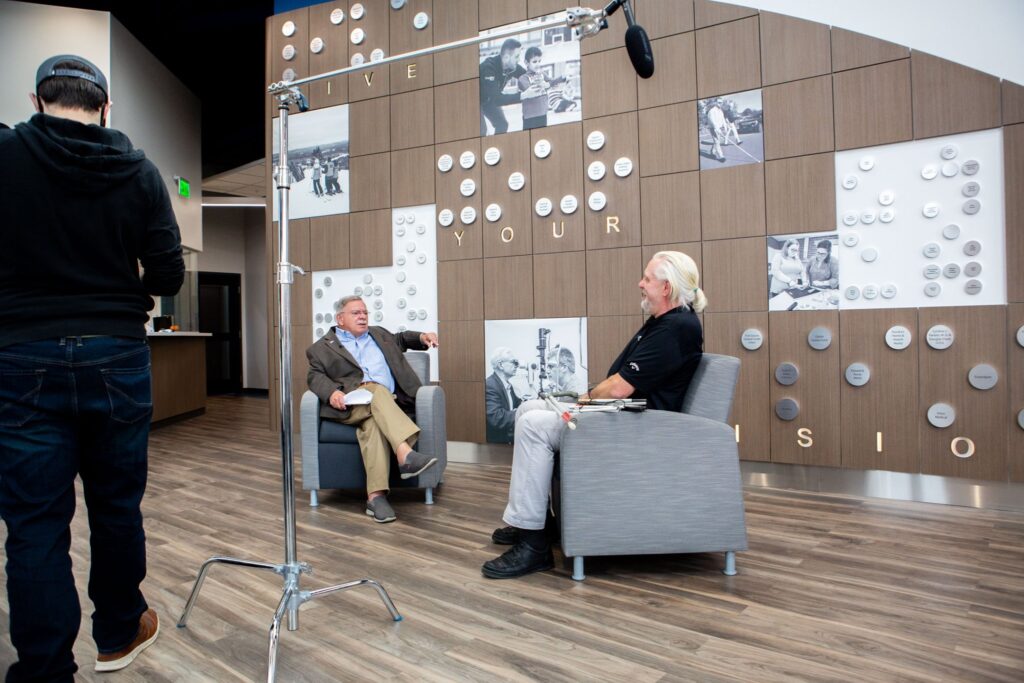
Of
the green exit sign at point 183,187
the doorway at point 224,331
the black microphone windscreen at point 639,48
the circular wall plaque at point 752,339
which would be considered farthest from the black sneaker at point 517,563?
the doorway at point 224,331

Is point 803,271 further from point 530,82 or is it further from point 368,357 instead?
point 368,357

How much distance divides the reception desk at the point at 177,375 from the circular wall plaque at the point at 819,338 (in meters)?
6.30

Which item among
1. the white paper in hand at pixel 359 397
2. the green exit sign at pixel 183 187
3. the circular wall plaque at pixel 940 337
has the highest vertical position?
the green exit sign at pixel 183 187

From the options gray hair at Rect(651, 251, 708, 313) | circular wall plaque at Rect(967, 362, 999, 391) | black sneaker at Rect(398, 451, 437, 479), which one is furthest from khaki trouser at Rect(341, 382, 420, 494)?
circular wall plaque at Rect(967, 362, 999, 391)

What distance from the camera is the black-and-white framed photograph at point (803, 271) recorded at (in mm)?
3592

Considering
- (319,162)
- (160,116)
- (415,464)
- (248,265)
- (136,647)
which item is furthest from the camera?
(248,265)

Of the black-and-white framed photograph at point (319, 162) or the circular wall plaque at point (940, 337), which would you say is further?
the black-and-white framed photograph at point (319, 162)

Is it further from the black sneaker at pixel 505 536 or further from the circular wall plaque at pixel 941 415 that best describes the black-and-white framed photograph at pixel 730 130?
the black sneaker at pixel 505 536

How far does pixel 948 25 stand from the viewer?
3.31m

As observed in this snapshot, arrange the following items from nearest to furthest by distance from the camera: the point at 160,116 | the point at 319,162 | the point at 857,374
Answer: the point at 857,374
the point at 319,162
the point at 160,116

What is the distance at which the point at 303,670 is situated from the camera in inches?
64.9

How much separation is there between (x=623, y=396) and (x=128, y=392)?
1667mm

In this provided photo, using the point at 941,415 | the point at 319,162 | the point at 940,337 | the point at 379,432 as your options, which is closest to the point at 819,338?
the point at 940,337

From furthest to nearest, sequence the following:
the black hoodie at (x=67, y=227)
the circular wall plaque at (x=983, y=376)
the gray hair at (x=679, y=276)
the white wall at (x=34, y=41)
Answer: the white wall at (x=34, y=41) < the circular wall plaque at (x=983, y=376) < the gray hair at (x=679, y=276) < the black hoodie at (x=67, y=227)
